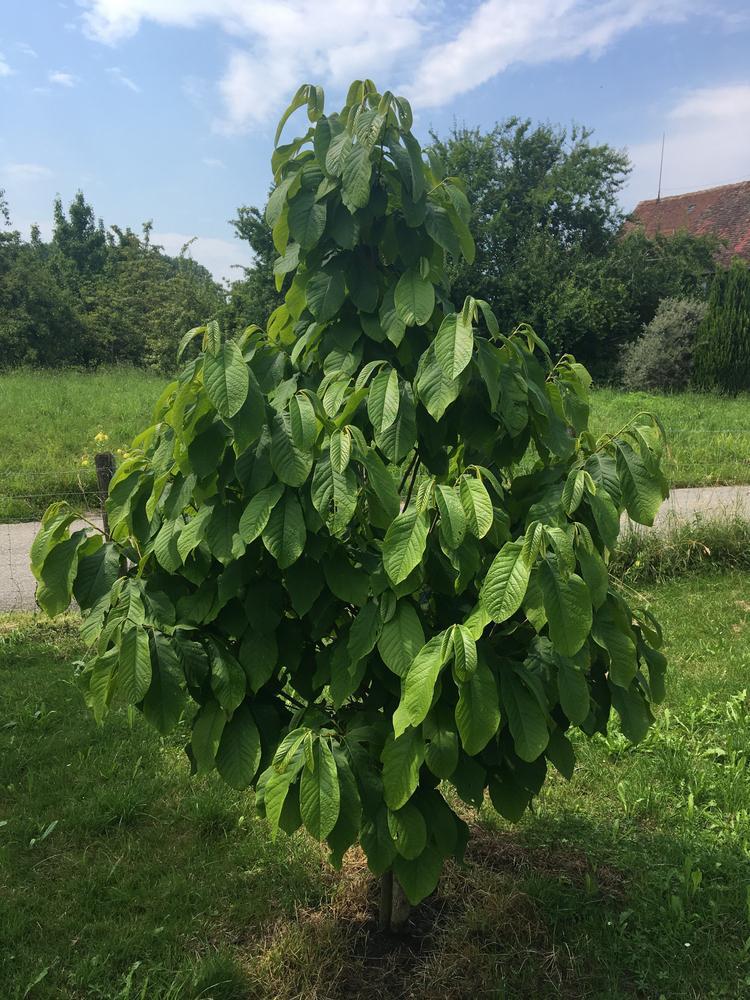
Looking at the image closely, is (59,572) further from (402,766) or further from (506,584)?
(506,584)

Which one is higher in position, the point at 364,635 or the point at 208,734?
the point at 364,635

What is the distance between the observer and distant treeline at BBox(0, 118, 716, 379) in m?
23.2

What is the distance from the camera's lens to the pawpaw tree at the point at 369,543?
4.71ft

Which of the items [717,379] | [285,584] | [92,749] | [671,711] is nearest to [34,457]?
[92,749]

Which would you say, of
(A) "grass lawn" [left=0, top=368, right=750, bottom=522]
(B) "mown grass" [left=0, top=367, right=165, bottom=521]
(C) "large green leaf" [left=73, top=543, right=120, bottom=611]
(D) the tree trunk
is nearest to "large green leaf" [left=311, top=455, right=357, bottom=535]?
(C) "large green leaf" [left=73, top=543, right=120, bottom=611]

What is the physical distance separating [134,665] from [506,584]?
0.80 metres

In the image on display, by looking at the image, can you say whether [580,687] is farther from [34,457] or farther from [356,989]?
[34,457]

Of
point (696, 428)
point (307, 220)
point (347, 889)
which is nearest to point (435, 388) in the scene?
point (307, 220)

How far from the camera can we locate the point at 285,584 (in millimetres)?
1739

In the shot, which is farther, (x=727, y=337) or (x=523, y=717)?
(x=727, y=337)

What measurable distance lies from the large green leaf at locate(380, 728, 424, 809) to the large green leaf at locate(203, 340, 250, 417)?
2.46 feet

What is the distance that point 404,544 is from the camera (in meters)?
1.44

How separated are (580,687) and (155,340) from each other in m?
28.1

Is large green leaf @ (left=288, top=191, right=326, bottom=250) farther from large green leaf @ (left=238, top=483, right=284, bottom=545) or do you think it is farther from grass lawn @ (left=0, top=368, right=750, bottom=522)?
grass lawn @ (left=0, top=368, right=750, bottom=522)
